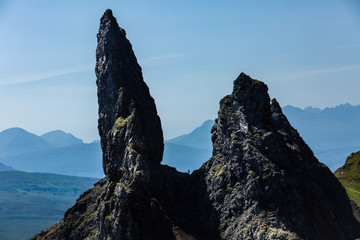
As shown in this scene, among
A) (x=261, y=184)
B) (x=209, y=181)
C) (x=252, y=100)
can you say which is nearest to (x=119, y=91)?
(x=209, y=181)

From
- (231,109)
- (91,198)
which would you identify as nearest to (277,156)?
(231,109)

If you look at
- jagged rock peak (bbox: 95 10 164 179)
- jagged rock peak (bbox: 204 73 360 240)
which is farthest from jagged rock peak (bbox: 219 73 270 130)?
jagged rock peak (bbox: 95 10 164 179)

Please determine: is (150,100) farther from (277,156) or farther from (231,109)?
(277,156)

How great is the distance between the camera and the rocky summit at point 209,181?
13950 centimetres

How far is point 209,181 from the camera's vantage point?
168 metres

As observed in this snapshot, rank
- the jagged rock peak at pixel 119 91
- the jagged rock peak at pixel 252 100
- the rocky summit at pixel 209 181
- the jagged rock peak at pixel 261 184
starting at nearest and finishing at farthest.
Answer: the rocky summit at pixel 209 181 → the jagged rock peak at pixel 261 184 → the jagged rock peak at pixel 252 100 → the jagged rock peak at pixel 119 91

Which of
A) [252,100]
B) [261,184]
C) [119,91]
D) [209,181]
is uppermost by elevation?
[119,91]

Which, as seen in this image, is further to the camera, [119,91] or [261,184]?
[119,91]

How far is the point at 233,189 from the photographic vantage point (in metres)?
157

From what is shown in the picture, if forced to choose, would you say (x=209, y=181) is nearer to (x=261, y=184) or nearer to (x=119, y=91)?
(x=261, y=184)

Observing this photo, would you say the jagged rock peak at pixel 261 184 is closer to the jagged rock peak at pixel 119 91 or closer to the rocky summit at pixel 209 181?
the rocky summit at pixel 209 181

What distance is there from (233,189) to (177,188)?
27611 millimetres

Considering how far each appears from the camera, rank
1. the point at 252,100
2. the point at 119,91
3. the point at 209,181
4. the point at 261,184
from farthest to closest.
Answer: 1. the point at 119,91
2. the point at 209,181
3. the point at 252,100
4. the point at 261,184

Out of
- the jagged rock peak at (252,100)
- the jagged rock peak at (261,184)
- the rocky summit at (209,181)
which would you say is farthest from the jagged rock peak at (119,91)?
the jagged rock peak at (252,100)
